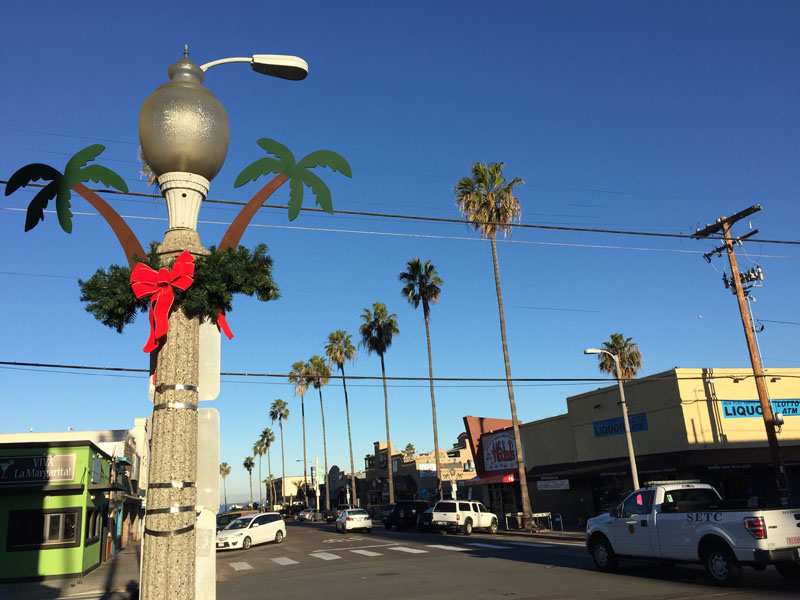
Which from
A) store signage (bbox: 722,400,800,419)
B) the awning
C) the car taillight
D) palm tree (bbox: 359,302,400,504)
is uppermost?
palm tree (bbox: 359,302,400,504)

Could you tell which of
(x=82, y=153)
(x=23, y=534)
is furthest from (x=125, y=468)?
(x=82, y=153)

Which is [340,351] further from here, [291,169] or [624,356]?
[291,169]

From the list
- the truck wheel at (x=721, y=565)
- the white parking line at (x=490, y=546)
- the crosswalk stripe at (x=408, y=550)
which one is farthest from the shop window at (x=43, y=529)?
the truck wheel at (x=721, y=565)

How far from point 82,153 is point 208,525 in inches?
118

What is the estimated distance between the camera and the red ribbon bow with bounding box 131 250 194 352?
14.5ft

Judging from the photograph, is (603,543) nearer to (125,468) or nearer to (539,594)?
(539,594)

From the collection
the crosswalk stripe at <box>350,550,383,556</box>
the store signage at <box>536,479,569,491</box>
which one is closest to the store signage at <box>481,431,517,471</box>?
the store signage at <box>536,479,569,491</box>

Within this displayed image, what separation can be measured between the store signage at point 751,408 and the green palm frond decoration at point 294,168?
28744 millimetres

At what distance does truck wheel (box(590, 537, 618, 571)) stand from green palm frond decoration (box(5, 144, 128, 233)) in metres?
14.3

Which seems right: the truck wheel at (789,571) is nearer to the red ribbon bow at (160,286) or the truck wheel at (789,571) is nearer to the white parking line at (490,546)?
the white parking line at (490,546)

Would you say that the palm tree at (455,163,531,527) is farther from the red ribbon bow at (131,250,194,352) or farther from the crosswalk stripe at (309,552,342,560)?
the red ribbon bow at (131,250,194,352)

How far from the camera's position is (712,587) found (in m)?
12.3

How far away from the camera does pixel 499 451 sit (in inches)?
1641

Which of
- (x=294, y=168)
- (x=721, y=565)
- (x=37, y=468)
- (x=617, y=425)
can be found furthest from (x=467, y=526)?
(x=294, y=168)
